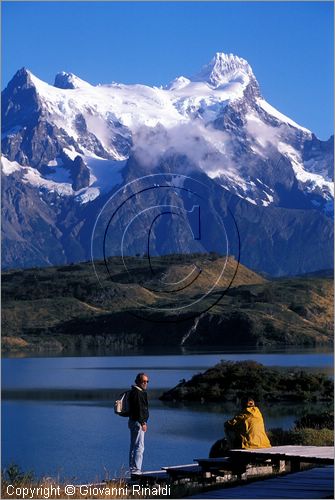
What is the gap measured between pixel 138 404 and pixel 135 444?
776 mm

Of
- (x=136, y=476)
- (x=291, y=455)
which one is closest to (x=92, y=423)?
(x=136, y=476)

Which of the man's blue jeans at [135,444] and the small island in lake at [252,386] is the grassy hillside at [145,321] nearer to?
the small island in lake at [252,386]

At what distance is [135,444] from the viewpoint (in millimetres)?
17328

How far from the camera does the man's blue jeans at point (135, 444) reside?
55.9 ft

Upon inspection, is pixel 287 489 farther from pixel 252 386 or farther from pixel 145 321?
pixel 145 321

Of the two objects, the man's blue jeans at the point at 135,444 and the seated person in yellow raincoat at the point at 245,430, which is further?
the seated person in yellow raincoat at the point at 245,430

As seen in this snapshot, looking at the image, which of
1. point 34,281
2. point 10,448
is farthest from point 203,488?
point 34,281

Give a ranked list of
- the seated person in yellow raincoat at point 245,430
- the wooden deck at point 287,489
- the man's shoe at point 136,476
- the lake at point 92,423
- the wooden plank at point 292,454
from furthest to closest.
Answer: the lake at point 92,423
the seated person in yellow raincoat at point 245,430
the man's shoe at point 136,476
the wooden plank at point 292,454
the wooden deck at point 287,489

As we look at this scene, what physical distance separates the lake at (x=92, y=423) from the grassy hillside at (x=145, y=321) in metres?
59.3

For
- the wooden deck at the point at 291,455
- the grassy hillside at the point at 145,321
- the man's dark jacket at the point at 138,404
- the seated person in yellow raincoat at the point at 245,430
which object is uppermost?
the grassy hillside at the point at 145,321

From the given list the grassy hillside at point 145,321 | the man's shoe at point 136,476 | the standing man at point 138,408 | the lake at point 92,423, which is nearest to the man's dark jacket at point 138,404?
the standing man at point 138,408

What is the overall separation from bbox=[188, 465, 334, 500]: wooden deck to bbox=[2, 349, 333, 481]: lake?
250 cm

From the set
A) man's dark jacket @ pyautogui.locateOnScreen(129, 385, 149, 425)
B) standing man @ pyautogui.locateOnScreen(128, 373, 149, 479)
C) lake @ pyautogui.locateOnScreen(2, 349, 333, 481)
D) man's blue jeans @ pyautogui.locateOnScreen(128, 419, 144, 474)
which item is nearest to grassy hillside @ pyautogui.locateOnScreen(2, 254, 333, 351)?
lake @ pyautogui.locateOnScreen(2, 349, 333, 481)

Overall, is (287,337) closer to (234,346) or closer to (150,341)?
(234,346)
